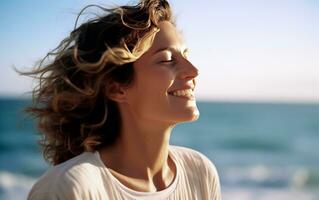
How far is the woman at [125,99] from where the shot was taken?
8.36ft

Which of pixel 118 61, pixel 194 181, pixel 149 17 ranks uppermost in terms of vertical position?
pixel 149 17

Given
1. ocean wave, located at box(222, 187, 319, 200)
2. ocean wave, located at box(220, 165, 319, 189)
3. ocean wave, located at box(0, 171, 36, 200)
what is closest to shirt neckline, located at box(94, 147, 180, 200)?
ocean wave, located at box(0, 171, 36, 200)

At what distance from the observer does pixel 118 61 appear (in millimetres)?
2520

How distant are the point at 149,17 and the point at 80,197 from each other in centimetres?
87

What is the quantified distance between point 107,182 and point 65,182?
239 millimetres

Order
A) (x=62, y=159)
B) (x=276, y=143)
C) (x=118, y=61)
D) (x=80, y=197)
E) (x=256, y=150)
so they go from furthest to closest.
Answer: (x=276, y=143) → (x=256, y=150) → (x=62, y=159) → (x=118, y=61) → (x=80, y=197)

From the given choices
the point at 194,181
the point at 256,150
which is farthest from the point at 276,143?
the point at 194,181

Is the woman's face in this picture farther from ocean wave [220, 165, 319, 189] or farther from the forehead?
ocean wave [220, 165, 319, 189]

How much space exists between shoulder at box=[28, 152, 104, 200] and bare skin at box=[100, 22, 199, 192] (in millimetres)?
219

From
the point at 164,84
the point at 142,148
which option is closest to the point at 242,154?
the point at 142,148

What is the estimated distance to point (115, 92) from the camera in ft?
8.73

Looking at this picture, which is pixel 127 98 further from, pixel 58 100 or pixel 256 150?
pixel 256 150

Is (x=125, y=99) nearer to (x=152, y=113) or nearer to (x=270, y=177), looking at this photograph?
(x=152, y=113)

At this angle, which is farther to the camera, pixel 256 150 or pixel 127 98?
pixel 256 150
